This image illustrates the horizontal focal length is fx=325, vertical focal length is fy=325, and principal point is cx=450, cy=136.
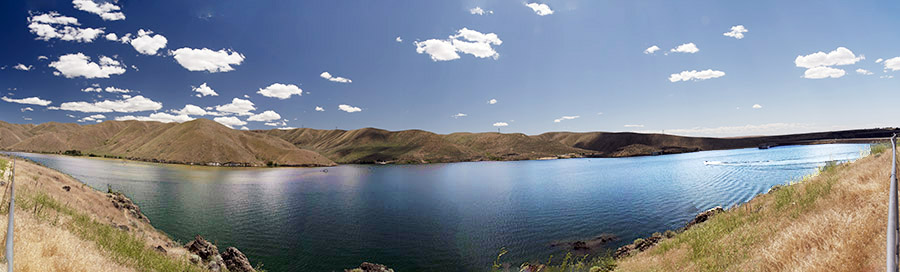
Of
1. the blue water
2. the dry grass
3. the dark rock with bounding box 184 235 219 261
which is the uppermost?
the dry grass

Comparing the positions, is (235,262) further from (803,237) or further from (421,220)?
(803,237)

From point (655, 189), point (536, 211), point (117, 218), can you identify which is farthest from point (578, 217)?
point (117, 218)

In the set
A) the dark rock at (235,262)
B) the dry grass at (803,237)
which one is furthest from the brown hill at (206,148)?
the dry grass at (803,237)

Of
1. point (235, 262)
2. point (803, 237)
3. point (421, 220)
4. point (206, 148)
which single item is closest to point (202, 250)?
point (235, 262)

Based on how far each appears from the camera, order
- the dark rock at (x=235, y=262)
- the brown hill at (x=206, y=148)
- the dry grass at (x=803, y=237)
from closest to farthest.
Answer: the dry grass at (x=803, y=237)
the dark rock at (x=235, y=262)
the brown hill at (x=206, y=148)

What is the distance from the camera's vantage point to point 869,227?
5.68 m

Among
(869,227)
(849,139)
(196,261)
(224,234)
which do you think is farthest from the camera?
(849,139)

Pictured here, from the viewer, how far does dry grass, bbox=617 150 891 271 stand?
17.4 feet

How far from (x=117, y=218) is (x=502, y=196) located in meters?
38.2

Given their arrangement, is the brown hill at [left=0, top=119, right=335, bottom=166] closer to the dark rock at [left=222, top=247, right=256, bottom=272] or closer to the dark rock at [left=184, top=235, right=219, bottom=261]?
the dark rock at [left=184, top=235, right=219, bottom=261]

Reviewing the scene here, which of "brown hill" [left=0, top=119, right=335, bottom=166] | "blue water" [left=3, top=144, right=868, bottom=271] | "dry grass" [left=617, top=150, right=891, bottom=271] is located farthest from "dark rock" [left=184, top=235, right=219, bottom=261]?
"brown hill" [left=0, top=119, right=335, bottom=166]

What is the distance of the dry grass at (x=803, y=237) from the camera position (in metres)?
5.30

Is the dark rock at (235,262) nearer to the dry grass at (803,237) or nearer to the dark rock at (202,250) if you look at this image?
the dark rock at (202,250)

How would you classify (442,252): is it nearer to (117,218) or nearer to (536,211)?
(536,211)
